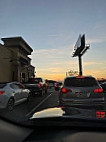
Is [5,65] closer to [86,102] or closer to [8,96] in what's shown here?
[8,96]

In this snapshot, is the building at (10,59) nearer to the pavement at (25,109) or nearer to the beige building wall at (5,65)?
the beige building wall at (5,65)

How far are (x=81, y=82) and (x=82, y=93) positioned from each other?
22.1 inches

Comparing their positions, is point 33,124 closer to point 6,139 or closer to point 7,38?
point 6,139

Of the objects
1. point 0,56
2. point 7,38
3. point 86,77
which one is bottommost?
point 86,77

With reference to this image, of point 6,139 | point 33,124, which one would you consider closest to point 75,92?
point 33,124

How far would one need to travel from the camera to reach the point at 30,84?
14.7 meters

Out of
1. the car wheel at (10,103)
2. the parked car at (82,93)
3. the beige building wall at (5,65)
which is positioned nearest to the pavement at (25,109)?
the car wheel at (10,103)

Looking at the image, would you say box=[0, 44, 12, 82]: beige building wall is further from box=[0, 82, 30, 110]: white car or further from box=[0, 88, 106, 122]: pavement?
box=[0, 82, 30, 110]: white car

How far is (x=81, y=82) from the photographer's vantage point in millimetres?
5586

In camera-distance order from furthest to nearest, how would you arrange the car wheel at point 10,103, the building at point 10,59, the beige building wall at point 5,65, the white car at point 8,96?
the building at point 10,59
the beige building wall at point 5,65
the car wheel at point 10,103
the white car at point 8,96

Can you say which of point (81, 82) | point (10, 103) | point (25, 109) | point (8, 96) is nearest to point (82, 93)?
point (81, 82)

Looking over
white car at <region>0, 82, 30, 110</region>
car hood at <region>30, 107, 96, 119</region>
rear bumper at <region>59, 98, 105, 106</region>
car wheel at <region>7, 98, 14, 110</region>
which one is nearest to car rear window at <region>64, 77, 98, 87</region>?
→ rear bumper at <region>59, 98, 105, 106</region>

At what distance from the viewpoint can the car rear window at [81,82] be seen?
5.44 meters

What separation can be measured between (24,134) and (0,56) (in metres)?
27.9
